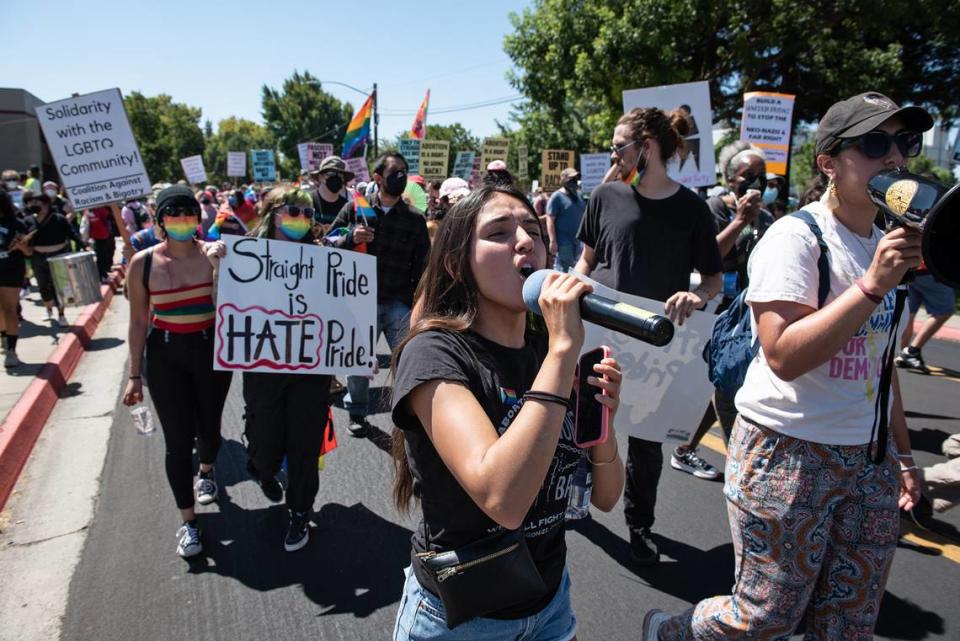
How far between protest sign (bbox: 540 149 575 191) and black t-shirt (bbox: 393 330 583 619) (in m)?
10.7

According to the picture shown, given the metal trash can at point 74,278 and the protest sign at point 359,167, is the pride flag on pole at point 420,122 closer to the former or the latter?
the protest sign at point 359,167

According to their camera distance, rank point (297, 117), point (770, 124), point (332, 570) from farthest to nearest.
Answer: point (297, 117)
point (770, 124)
point (332, 570)

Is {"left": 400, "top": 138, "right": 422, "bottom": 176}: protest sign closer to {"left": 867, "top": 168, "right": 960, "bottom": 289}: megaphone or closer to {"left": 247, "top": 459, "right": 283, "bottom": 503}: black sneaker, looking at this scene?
{"left": 247, "top": 459, "right": 283, "bottom": 503}: black sneaker

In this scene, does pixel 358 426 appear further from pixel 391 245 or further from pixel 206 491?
pixel 391 245

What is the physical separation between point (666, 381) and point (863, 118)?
172 centimetres

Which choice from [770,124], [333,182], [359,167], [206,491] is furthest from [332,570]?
[359,167]

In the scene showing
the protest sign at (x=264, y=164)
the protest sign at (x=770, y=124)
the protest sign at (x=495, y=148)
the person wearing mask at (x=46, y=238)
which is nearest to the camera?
the protest sign at (x=770, y=124)

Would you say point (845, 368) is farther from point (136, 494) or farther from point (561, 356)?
point (136, 494)

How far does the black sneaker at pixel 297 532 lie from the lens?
354 cm

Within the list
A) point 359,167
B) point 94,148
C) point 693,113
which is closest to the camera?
point 94,148

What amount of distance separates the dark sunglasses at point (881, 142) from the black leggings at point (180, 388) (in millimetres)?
3298

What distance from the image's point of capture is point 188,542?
3443 mm

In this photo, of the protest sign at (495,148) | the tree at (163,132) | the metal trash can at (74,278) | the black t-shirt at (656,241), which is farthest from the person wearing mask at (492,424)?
the tree at (163,132)

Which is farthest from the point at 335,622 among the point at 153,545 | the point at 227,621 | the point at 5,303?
the point at 5,303
